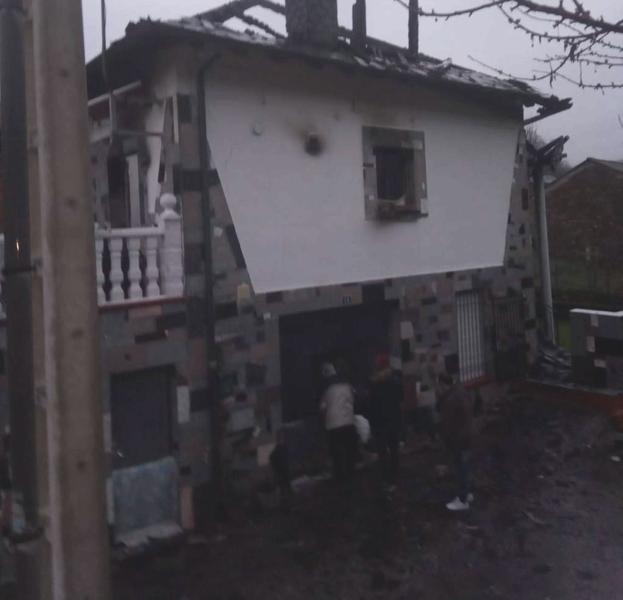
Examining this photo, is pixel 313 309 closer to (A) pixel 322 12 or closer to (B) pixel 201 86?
(B) pixel 201 86

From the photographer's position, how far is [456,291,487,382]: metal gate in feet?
40.3

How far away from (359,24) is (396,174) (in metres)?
2.37

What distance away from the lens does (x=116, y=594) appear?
263 inches

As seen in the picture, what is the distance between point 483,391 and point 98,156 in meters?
7.31

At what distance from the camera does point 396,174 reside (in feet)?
36.1

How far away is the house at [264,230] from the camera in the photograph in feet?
26.0

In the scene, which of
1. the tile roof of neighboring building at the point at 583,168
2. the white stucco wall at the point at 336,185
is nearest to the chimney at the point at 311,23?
the white stucco wall at the point at 336,185

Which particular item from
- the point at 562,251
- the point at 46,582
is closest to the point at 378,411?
the point at 46,582

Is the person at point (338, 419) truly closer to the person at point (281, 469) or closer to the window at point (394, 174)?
the person at point (281, 469)

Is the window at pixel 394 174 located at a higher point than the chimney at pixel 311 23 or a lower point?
lower

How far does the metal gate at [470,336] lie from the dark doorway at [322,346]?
6.31 ft

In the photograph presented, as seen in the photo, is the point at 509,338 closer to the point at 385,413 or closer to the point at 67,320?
the point at 385,413

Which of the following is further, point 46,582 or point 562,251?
point 562,251

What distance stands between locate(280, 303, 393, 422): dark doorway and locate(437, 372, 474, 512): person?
1.81 m
